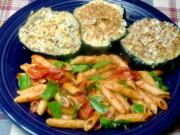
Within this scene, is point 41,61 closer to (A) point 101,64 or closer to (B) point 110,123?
(A) point 101,64

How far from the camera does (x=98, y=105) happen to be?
1.67m

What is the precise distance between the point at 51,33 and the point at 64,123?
517 mm

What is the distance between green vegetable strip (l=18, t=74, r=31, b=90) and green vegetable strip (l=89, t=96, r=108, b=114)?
283 mm

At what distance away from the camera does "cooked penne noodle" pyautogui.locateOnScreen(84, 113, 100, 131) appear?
1.61m

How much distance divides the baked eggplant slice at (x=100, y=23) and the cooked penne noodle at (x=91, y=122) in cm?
44

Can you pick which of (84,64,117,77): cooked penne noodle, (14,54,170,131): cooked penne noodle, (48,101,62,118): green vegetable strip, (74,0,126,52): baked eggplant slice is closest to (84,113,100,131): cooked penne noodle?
(14,54,170,131): cooked penne noodle

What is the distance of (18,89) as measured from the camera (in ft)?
5.80

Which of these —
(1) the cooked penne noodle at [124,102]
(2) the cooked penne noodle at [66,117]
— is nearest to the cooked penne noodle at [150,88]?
(1) the cooked penne noodle at [124,102]

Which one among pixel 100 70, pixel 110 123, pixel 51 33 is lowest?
pixel 110 123

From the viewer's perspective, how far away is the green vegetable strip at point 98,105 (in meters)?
1.65

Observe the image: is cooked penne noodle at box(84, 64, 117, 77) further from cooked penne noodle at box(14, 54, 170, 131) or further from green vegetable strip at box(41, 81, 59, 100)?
green vegetable strip at box(41, 81, 59, 100)

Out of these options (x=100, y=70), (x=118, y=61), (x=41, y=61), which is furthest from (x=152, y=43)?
(x=41, y=61)

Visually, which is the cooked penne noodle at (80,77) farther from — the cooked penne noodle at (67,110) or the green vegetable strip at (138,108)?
the green vegetable strip at (138,108)

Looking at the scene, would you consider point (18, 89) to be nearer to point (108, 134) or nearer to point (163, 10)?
point (108, 134)
